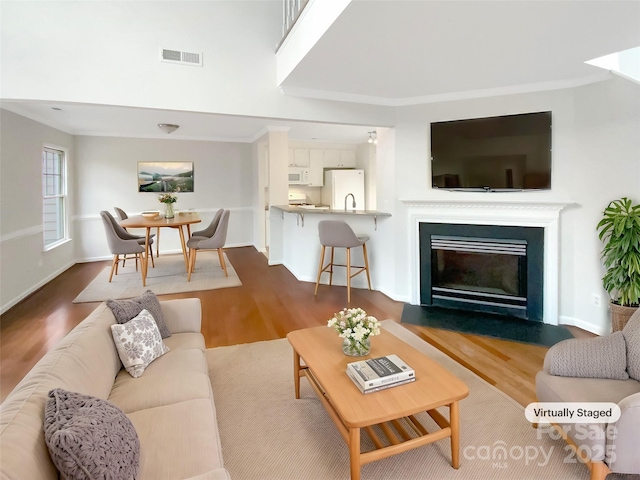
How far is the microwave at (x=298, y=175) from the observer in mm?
A: 7672

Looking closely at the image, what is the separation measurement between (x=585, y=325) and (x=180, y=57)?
15.2ft

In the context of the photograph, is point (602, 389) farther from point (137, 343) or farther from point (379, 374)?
point (137, 343)

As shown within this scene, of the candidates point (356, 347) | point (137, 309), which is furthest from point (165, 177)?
point (356, 347)

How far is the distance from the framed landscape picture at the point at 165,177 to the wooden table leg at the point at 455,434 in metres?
7.00

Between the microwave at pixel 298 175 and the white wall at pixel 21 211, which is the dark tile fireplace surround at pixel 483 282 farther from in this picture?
the white wall at pixel 21 211

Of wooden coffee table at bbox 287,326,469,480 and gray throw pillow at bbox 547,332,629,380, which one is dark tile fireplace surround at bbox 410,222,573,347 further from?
wooden coffee table at bbox 287,326,469,480

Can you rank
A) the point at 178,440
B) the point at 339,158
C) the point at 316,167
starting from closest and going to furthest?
1. the point at 178,440
2. the point at 316,167
3. the point at 339,158

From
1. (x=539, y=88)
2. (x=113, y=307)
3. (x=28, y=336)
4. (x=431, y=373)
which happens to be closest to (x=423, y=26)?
(x=539, y=88)

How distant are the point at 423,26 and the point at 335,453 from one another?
2624 millimetres

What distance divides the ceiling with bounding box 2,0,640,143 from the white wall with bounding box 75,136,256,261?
225cm

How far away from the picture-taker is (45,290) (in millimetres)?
4879

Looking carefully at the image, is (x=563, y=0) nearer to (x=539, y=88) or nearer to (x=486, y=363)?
(x=539, y=88)

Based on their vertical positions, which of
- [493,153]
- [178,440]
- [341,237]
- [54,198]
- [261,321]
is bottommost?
[261,321]

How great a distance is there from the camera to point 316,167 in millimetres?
7871
